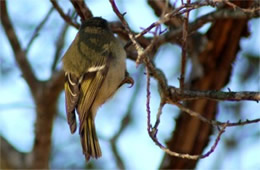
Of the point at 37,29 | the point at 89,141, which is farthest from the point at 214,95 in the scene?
the point at 37,29

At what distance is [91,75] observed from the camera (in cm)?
391

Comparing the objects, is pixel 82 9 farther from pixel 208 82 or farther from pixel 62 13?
pixel 208 82

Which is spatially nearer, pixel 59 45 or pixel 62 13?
pixel 62 13

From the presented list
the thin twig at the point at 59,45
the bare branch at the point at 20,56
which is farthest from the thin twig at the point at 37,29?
the thin twig at the point at 59,45

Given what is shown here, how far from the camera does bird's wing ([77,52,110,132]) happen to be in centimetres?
376

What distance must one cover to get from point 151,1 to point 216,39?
2.20 feet

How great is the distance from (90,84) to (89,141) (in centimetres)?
42

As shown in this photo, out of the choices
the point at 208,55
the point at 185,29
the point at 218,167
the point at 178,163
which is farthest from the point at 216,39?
the point at 185,29

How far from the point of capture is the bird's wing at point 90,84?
3.76 metres

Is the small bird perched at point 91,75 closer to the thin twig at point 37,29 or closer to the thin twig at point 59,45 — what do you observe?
the thin twig at point 37,29

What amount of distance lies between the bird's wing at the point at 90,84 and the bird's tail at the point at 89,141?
0.27ft

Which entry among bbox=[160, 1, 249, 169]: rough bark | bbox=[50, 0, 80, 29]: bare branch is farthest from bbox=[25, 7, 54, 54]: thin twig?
bbox=[160, 1, 249, 169]: rough bark

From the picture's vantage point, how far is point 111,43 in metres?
4.05

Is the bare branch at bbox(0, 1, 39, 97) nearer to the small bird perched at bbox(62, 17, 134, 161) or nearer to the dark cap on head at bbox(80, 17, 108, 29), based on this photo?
the small bird perched at bbox(62, 17, 134, 161)
